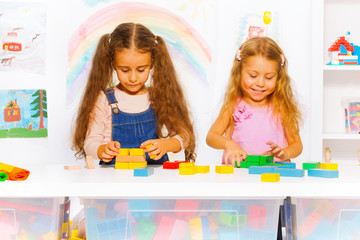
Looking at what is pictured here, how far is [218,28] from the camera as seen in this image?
187 centimetres

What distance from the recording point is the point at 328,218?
79 cm

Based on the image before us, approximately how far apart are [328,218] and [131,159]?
48cm

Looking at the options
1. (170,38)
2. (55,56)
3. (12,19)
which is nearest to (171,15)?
(170,38)

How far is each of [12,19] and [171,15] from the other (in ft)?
2.22

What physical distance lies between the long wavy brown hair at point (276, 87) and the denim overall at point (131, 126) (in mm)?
313

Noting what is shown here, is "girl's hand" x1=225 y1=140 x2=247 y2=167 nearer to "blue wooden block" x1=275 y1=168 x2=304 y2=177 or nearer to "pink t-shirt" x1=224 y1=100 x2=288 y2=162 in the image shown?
"pink t-shirt" x1=224 y1=100 x2=288 y2=162

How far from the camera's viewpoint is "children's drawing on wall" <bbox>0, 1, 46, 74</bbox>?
1.84 meters

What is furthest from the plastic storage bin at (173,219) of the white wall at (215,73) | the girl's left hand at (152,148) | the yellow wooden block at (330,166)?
the white wall at (215,73)

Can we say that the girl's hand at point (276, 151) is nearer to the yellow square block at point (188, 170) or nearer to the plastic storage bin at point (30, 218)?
the yellow square block at point (188, 170)

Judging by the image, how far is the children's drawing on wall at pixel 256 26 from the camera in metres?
1.87

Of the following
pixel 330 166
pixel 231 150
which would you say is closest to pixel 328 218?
pixel 330 166

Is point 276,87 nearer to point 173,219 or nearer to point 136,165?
point 136,165

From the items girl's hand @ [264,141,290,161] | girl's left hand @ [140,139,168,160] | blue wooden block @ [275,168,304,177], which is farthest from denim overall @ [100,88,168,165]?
blue wooden block @ [275,168,304,177]

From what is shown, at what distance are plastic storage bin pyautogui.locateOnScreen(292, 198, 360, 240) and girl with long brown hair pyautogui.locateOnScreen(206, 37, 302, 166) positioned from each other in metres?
0.99
